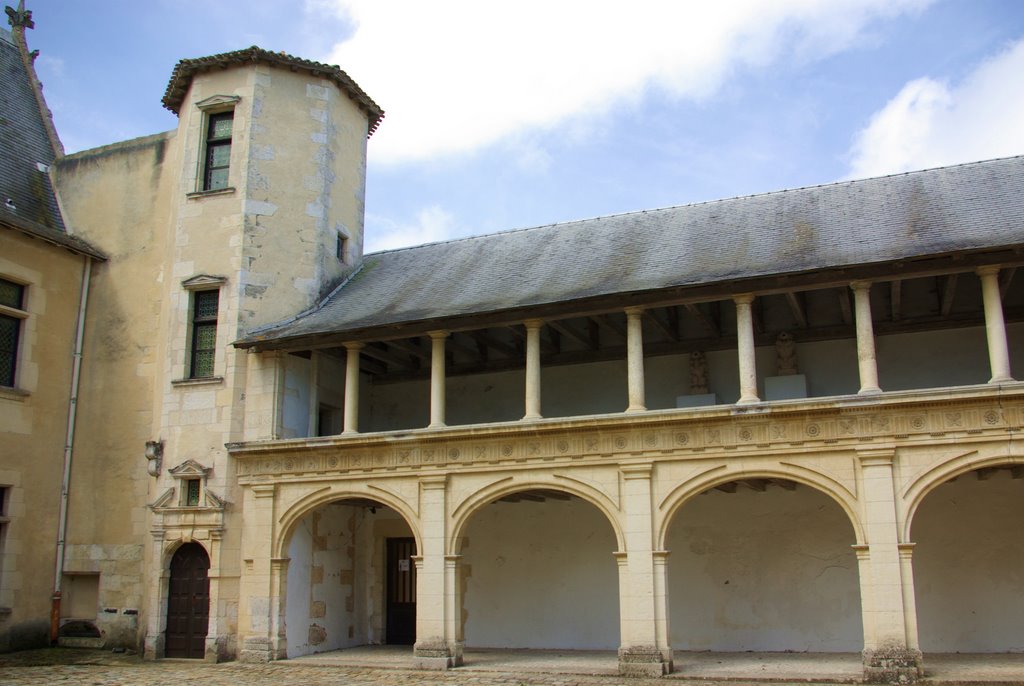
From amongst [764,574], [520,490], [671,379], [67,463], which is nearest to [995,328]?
[764,574]

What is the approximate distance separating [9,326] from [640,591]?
419 inches

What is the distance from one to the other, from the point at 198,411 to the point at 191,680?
175 inches

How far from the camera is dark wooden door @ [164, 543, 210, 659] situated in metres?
14.6

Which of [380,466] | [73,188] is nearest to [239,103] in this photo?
[73,188]

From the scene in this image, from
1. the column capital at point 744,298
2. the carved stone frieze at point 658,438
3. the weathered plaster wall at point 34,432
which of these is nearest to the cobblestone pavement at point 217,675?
the weathered plaster wall at point 34,432

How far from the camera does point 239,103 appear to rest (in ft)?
54.1

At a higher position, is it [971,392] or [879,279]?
[879,279]

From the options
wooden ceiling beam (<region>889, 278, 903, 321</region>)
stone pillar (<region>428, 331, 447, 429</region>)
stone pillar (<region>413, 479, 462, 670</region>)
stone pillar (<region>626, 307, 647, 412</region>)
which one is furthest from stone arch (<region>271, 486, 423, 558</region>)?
wooden ceiling beam (<region>889, 278, 903, 321</region>)

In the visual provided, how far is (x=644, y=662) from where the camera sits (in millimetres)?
12047

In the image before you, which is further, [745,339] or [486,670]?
[486,670]

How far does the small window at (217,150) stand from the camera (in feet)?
53.9

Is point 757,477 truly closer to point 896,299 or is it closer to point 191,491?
point 896,299

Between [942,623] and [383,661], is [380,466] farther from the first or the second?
[942,623]

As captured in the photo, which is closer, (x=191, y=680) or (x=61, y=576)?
(x=191, y=680)
